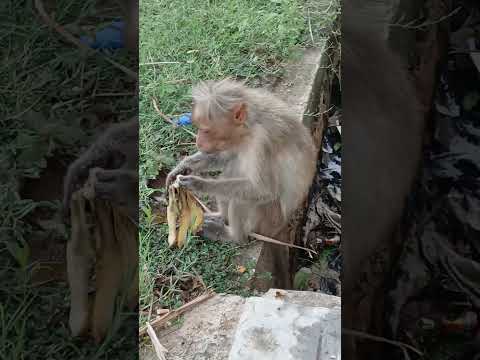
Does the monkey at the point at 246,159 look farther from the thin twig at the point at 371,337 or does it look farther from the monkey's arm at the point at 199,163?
the thin twig at the point at 371,337

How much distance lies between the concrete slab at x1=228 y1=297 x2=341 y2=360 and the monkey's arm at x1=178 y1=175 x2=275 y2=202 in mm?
402

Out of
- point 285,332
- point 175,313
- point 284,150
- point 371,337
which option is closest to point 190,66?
point 284,150

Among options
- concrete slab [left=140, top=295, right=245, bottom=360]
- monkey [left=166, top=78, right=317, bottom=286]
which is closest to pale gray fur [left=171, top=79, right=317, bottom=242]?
monkey [left=166, top=78, right=317, bottom=286]

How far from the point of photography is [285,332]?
78.0 inches

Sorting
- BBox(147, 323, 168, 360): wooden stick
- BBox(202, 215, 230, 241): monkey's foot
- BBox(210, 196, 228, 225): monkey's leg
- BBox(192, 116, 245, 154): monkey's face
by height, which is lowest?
BBox(147, 323, 168, 360): wooden stick

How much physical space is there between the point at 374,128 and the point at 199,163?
0.77 m

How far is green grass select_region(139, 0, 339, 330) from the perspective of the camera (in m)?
2.07

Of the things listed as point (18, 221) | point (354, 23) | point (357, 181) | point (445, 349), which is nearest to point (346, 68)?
point (354, 23)

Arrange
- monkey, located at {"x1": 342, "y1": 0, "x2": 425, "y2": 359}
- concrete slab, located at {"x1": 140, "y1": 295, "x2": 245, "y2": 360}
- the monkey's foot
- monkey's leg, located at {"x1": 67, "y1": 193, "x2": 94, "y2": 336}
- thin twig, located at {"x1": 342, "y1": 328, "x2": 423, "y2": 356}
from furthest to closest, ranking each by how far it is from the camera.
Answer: the monkey's foot, concrete slab, located at {"x1": 140, "y1": 295, "x2": 245, "y2": 360}, monkey's leg, located at {"x1": 67, "y1": 193, "x2": 94, "y2": 336}, thin twig, located at {"x1": 342, "y1": 328, "x2": 423, "y2": 356}, monkey, located at {"x1": 342, "y1": 0, "x2": 425, "y2": 359}

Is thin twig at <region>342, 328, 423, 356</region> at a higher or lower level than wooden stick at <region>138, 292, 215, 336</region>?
higher

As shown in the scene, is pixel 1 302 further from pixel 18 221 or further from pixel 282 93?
pixel 282 93

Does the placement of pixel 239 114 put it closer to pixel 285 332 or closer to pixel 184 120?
pixel 184 120

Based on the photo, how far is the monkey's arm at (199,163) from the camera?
2136 mm

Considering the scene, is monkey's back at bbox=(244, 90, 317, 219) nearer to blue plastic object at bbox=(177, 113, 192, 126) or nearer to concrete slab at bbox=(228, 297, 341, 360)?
blue plastic object at bbox=(177, 113, 192, 126)
